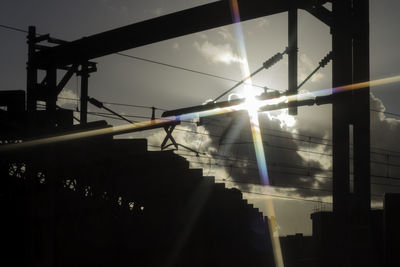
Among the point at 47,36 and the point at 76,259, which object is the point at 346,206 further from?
the point at 47,36

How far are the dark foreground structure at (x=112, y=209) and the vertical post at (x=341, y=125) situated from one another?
14.2 ft

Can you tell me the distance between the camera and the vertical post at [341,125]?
12211 millimetres

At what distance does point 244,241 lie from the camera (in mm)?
16500

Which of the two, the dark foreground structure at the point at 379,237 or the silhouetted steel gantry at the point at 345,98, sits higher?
the silhouetted steel gantry at the point at 345,98

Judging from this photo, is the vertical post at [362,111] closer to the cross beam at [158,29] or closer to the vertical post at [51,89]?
the cross beam at [158,29]

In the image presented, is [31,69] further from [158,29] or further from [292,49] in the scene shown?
[292,49]

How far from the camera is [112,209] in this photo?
13867 millimetres

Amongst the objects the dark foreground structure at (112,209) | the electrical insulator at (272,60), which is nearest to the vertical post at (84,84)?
the dark foreground structure at (112,209)

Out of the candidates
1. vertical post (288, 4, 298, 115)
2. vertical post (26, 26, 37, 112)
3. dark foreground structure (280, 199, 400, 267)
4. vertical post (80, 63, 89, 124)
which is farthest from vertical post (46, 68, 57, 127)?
dark foreground structure (280, 199, 400, 267)

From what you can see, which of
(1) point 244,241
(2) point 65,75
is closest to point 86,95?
(2) point 65,75

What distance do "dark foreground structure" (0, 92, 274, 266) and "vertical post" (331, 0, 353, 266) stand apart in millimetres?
4333

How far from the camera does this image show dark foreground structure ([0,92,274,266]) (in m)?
10.1

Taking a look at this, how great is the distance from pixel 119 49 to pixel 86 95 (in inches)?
90.8

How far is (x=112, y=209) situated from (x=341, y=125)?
6352mm
